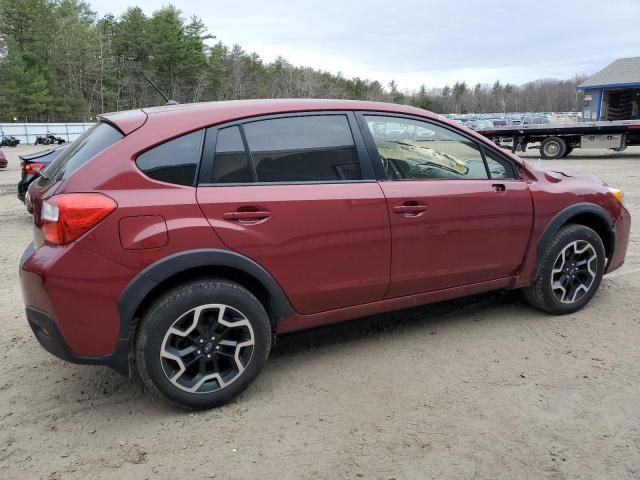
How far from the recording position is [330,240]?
3.26 meters

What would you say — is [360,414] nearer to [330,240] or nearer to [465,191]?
[330,240]

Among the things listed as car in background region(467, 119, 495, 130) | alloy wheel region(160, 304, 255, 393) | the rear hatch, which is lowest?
alloy wheel region(160, 304, 255, 393)

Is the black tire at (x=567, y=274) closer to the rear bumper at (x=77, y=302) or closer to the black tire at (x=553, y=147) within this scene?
the rear bumper at (x=77, y=302)

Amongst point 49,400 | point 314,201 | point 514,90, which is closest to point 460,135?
point 314,201

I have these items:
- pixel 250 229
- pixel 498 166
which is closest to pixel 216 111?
pixel 250 229

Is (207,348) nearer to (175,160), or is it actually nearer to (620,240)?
(175,160)

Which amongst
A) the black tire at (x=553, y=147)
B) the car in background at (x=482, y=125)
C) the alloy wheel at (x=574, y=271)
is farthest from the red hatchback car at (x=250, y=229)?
the car in background at (x=482, y=125)

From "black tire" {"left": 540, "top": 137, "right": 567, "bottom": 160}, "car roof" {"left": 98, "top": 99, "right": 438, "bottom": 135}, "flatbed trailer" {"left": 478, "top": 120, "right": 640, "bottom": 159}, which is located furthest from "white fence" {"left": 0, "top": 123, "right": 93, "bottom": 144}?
"car roof" {"left": 98, "top": 99, "right": 438, "bottom": 135}

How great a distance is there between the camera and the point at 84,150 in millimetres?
3078

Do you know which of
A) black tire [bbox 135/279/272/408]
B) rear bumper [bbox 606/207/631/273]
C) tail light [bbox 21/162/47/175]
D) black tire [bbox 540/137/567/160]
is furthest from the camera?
black tire [bbox 540/137/567/160]

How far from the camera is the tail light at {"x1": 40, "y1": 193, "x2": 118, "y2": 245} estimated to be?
2711 millimetres

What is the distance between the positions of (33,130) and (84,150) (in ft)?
185

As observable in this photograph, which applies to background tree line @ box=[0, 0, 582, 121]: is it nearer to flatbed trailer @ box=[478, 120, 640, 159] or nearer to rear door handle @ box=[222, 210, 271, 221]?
flatbed trailer @ box=[478, 120, 640, 159]

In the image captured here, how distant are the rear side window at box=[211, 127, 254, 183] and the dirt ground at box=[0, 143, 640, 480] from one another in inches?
51.0
